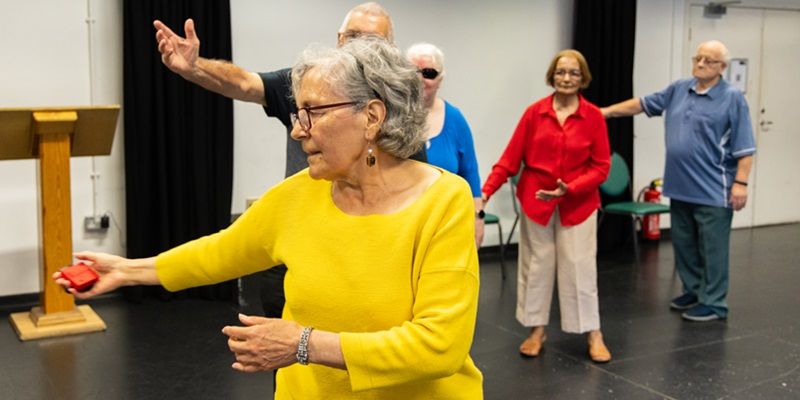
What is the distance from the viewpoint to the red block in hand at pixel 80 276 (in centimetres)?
184

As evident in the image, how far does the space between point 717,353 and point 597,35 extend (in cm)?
351

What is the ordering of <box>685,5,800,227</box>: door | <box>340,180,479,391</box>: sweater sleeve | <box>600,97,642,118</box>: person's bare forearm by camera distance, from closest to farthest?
1. <box>340,180,479,391</box>: sweater sleeve
2. <box>600,97,642,118</box>: person's bare forearm
3. <box>685,5,800,227</box>: door

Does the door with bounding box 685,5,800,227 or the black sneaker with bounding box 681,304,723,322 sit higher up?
the door with bounding box 685,5,800,227

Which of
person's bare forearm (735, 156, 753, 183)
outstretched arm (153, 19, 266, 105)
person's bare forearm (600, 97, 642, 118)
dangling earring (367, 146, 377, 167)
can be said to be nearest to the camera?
dangling earring (367, 146, 377, 167)

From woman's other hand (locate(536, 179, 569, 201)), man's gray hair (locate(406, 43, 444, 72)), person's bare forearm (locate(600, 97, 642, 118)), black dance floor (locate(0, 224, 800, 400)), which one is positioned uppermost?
man's gray hair (locate(406, 43, 444, 72))

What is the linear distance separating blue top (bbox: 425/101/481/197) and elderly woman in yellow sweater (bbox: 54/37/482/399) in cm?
167

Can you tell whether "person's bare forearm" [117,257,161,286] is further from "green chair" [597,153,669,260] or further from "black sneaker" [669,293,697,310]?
"green chair" [597,153,669,260]

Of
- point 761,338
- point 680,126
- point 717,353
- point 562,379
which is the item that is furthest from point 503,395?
point 680,126

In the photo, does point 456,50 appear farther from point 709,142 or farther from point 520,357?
point 520,357

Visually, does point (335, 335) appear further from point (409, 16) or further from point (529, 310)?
point (409, 16)

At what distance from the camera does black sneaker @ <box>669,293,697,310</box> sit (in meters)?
5.46

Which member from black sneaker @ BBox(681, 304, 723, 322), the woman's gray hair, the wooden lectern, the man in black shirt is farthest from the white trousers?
the woman's gray hair

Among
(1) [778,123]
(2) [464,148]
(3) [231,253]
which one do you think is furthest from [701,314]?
(1) [778,123]

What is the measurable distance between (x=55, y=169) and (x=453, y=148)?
8.42 ft
